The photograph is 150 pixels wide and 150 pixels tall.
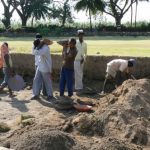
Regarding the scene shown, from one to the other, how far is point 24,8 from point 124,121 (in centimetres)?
4762

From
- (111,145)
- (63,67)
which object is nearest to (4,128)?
(111,145)

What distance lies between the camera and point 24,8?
55.9 meters

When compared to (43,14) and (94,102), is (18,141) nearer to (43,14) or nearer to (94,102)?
(94,102)

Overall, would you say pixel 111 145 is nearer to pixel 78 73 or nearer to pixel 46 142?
pixel 46 142

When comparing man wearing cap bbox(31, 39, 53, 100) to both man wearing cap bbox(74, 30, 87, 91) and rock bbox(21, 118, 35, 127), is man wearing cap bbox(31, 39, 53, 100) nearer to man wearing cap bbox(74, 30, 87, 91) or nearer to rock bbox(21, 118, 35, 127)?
man wearing cap bbox(74, 30, 87, 91)

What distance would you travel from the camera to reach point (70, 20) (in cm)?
6006

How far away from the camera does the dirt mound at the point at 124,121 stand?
889cm

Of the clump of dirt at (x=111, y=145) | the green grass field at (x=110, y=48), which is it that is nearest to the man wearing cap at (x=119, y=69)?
the green grass field at (x=110, y=48)

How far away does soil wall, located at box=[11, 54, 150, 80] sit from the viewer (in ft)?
49.0

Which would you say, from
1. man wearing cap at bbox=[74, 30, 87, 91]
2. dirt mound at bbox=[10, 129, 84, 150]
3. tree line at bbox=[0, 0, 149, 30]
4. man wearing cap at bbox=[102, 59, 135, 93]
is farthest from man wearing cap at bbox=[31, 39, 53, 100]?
tree line at bbox=[0, 0, 149, 30]

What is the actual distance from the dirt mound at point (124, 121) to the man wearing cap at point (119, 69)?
2.13m

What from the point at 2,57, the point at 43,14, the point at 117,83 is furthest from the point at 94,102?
the point at 43,14

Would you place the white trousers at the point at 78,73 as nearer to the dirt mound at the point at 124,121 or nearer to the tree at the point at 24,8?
the dirt mound at the point at 124,121

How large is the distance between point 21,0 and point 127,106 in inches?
1850
